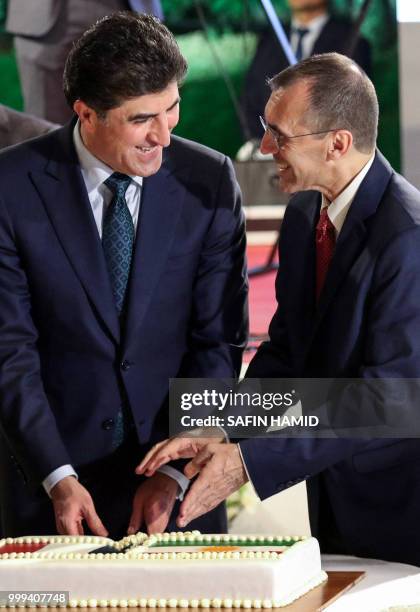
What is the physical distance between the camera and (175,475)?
2.20m

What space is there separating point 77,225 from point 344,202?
0.50m

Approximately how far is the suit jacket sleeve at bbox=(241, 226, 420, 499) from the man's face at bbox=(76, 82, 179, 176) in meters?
0.46

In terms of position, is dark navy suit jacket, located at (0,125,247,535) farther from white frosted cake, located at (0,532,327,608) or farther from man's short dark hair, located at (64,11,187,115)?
white frosted cake, located at (0,532,327,608)

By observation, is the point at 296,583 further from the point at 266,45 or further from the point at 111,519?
the point at 266,45

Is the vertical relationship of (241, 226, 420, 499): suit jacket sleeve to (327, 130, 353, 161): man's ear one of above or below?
below

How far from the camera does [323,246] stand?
86.7 inches

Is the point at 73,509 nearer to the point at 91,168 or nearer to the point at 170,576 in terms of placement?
the point at 170,576

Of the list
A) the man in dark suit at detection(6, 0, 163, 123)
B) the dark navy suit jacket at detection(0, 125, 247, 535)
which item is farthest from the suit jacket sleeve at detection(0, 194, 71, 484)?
the man in dark suit at detection(6, 0, 163, 123)

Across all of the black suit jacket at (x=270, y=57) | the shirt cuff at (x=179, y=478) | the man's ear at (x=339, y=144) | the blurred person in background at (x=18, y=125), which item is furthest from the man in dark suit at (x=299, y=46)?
the shirt cuff at (x=179, y=478)

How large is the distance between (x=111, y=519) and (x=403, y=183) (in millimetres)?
853

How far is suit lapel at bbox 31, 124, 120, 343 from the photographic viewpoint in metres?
2.25

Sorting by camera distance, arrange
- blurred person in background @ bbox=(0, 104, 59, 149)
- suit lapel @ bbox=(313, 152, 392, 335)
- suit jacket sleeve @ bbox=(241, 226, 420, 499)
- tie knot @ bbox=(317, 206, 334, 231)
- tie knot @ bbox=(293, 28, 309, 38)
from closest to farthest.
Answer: suit jacket sleeve @ bbox=(241, 226, 420, 499), suit lapel @ bbox=(313, 152, 392, 335), tie knot @ bbox=(317, 206, 334, 231), blurred person in background @ bbox=(0, 104, 59, 149), tie knot @ bbox=(293, 28, 309, 38)

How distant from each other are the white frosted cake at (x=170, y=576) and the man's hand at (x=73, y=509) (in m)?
0.27

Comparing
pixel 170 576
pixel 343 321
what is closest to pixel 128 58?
pixel 343 321
